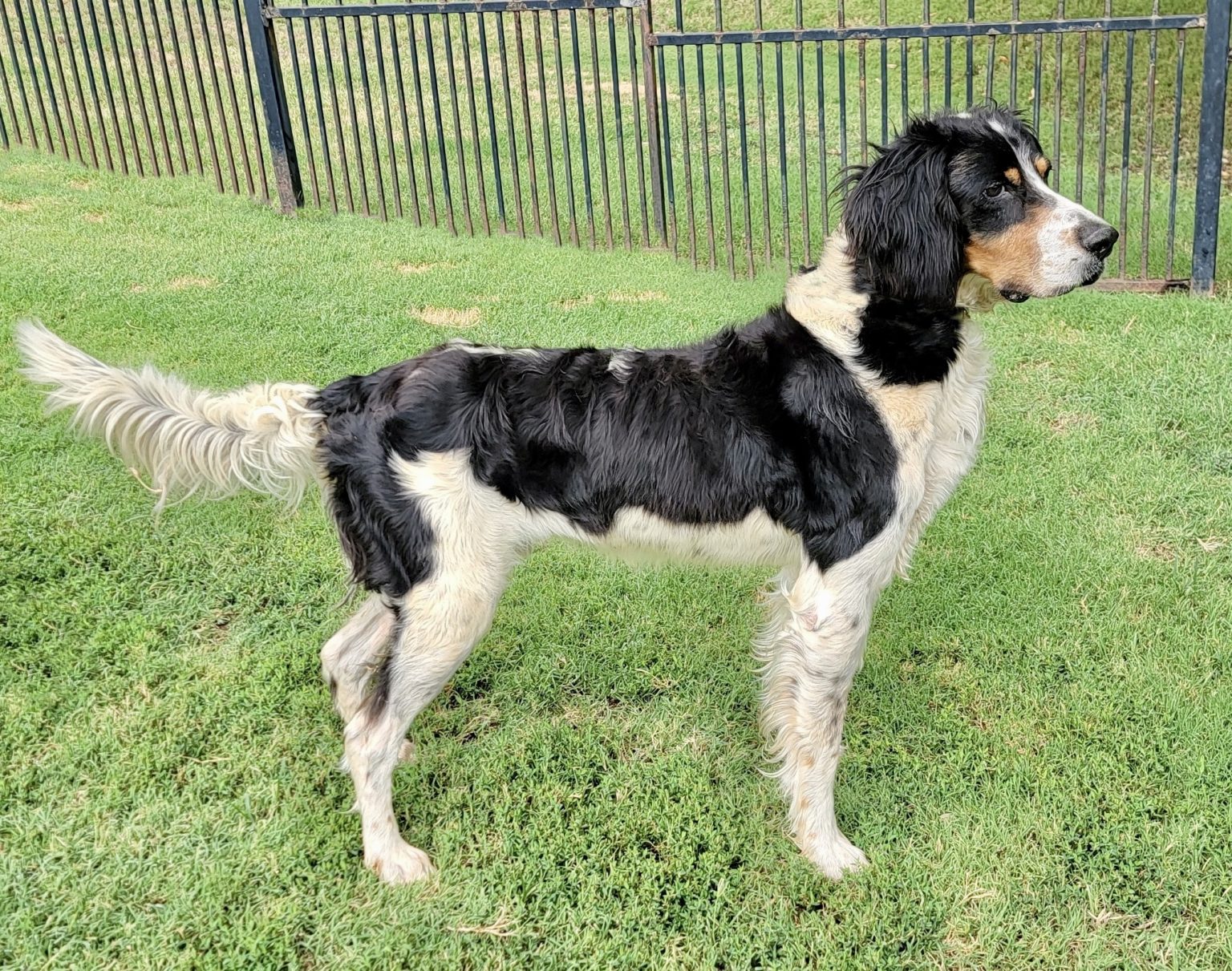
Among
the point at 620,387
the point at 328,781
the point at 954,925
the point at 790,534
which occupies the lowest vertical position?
the point at 954,925

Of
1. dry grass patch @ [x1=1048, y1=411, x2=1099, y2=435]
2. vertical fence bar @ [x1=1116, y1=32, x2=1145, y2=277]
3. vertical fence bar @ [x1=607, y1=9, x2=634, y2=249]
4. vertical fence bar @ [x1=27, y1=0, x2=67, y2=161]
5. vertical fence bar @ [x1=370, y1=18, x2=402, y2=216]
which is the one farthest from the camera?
vertical fence bar @ [x1=27, y1=0, x2=67, y2=161]

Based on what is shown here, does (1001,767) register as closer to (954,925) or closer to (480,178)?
(954,925)

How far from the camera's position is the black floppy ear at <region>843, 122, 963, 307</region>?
278 cm

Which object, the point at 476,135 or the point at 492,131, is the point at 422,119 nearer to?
the point at 476,135

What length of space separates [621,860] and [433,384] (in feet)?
4.90

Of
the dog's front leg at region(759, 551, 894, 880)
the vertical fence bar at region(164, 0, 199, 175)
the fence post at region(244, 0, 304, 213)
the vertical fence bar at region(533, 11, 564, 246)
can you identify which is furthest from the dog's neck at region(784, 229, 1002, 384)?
the vertical fence bar at region(164, 0, 199, 175)

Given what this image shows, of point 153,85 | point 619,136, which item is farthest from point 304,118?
point 619,136

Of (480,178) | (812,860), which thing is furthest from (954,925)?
(480,178)

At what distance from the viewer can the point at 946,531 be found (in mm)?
4469

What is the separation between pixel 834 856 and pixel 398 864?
1.28 meters

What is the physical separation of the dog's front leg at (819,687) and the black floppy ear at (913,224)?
779 millimetres

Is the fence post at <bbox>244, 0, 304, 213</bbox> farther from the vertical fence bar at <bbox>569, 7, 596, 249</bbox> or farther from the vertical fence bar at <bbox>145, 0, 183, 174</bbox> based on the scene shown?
the vertical fence bar at <bbox>569, 7, 596, 249</bbox>

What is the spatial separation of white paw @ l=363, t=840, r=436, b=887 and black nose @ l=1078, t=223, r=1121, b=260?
2562 mm

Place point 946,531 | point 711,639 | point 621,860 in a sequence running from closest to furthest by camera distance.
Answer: point 621,860 < point 711,639 < point 946,531
